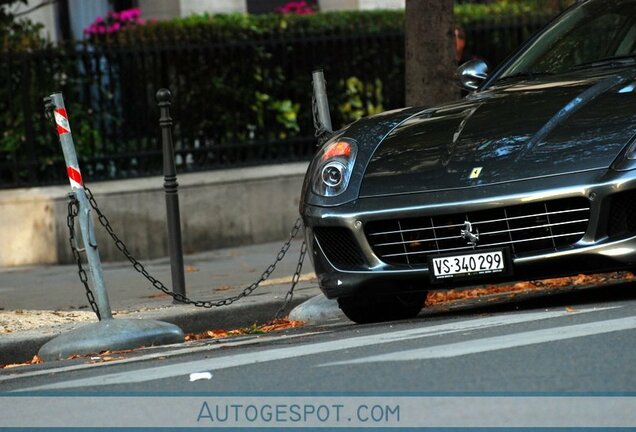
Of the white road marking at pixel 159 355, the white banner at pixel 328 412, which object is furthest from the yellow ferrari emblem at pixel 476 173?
the white banner at pixel 328 412

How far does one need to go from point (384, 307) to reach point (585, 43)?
1.85 metres

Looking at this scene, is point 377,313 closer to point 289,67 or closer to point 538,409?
point 538,409

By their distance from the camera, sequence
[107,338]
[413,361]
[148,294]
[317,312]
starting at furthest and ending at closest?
[148,294] → [317,312] → [107,338] → [413,361]

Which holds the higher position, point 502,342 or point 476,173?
point 476,173

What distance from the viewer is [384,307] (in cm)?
830

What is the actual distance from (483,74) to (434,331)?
7.64ft

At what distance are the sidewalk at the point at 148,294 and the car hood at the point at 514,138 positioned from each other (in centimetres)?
200

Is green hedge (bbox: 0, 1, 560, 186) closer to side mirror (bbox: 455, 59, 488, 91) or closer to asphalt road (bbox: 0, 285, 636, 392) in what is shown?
side mirror (bbox: 455, 59, 488, 91)

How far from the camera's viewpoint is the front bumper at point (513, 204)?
7141 millimetres

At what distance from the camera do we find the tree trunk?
11164 millimetres

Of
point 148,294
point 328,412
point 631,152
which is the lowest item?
point 148,294

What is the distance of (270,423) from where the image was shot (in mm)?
5203

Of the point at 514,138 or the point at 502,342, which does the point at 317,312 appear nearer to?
the point at 514,138

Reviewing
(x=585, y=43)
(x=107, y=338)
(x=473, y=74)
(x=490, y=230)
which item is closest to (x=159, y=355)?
(x=107, y=338)
